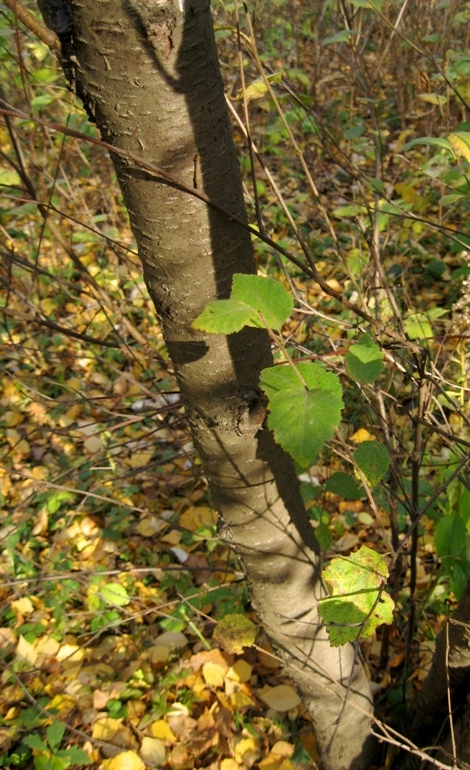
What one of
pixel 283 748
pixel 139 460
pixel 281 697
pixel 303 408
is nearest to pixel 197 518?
pixel 139 460

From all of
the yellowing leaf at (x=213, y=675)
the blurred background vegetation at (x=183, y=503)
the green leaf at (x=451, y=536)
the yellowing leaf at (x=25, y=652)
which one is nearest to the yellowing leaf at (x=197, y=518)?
the blurred background vegetation at (x=183, y=503)

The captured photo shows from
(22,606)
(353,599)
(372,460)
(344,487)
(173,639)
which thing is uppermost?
(372,460)

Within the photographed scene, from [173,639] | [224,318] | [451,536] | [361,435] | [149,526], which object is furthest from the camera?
[361,435]

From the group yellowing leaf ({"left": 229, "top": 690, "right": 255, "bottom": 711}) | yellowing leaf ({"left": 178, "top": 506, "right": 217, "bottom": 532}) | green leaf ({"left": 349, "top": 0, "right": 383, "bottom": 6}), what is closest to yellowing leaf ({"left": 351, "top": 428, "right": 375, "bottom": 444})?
yellowing leaf ({"left": 178, "top": 506, "right": 217, "bottom": 532})

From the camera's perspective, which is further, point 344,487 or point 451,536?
point 344,487

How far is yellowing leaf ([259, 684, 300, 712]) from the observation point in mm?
1523

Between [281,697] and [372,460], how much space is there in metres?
0.94

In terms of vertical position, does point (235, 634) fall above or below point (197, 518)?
above

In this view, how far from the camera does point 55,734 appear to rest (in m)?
1.40

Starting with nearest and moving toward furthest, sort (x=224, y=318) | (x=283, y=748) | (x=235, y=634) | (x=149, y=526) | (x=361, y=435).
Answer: (x=224, y=318)
(x=235, y=634)
(x=283, y=748)
(x=149, y=526)
(x=361, y=435)

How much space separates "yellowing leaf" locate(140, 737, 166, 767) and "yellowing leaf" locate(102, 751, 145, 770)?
2 cm

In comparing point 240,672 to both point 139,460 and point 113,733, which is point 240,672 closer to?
point 113,733

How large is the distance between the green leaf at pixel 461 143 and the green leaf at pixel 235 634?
100 cm

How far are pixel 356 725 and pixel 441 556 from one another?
52cm
